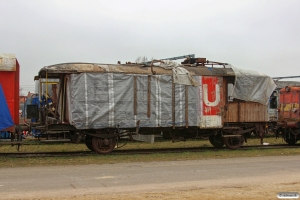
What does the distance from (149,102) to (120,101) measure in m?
1.13

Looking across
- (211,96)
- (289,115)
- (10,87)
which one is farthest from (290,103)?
(10,87)

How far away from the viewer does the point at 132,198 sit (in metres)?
7.42

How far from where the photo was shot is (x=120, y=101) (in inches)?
589

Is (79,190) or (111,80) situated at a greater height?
(111,80)

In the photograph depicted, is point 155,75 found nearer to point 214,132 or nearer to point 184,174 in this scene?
point 214,132

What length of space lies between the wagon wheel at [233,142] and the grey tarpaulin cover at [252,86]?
1.70 metres

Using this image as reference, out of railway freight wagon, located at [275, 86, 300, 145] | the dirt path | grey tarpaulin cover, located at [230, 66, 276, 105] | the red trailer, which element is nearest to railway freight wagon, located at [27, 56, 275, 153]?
grey tarpaulin cover, located at [230, 66, 276, 105]

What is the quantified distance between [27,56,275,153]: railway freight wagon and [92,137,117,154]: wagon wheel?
0.04 meters

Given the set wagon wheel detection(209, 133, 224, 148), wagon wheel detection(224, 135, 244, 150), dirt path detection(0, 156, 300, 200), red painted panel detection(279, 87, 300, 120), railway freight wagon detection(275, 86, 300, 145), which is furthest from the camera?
red painted panel detection(279, 87, 300, 120)

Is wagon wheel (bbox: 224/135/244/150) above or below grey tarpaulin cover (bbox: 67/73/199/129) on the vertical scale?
below

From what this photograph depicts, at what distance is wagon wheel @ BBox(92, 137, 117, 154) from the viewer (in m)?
14.9

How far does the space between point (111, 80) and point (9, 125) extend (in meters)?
3.83

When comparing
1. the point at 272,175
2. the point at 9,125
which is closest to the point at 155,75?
the point at 9,125

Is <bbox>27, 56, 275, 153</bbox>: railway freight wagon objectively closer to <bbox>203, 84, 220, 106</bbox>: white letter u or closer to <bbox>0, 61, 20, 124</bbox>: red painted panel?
<bbox>203, 84, 220, 106</bbox>: white letter u
